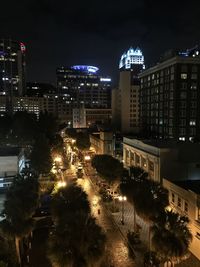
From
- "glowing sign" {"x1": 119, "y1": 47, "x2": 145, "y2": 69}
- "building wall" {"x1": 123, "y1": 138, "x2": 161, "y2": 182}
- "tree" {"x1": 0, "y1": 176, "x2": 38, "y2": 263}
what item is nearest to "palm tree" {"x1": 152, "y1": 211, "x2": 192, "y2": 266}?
"tree" {"x1": 0, "y1": 176, "x2": 38, "y2": 263}

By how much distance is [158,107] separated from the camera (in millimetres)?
86188

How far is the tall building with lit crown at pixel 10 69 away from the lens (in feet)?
607

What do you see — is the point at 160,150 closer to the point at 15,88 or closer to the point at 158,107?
the point at 158,107

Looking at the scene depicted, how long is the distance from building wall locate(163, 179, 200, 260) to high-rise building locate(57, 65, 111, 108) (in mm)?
143646

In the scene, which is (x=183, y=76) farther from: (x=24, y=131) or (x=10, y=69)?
(x=10, y=69)

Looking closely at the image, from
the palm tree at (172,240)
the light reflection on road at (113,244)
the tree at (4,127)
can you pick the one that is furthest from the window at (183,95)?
the palm tree at (172,240)

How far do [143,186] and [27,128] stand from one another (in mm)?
42048

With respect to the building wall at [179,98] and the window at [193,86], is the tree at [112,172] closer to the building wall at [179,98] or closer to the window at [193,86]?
the building wall at [179,98]

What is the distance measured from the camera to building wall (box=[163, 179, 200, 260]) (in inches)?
906

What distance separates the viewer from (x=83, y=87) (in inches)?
6914

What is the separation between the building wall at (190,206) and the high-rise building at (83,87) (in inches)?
5655

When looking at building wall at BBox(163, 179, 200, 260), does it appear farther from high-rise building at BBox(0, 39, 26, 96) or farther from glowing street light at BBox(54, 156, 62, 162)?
high-rise building at BBox(0, 39, 26, 96)

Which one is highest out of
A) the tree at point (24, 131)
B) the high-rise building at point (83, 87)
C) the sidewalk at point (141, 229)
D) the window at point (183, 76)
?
the high-rise building at point (83, 87)

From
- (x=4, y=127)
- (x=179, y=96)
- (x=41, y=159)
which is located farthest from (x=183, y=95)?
(x=4, y=127)
